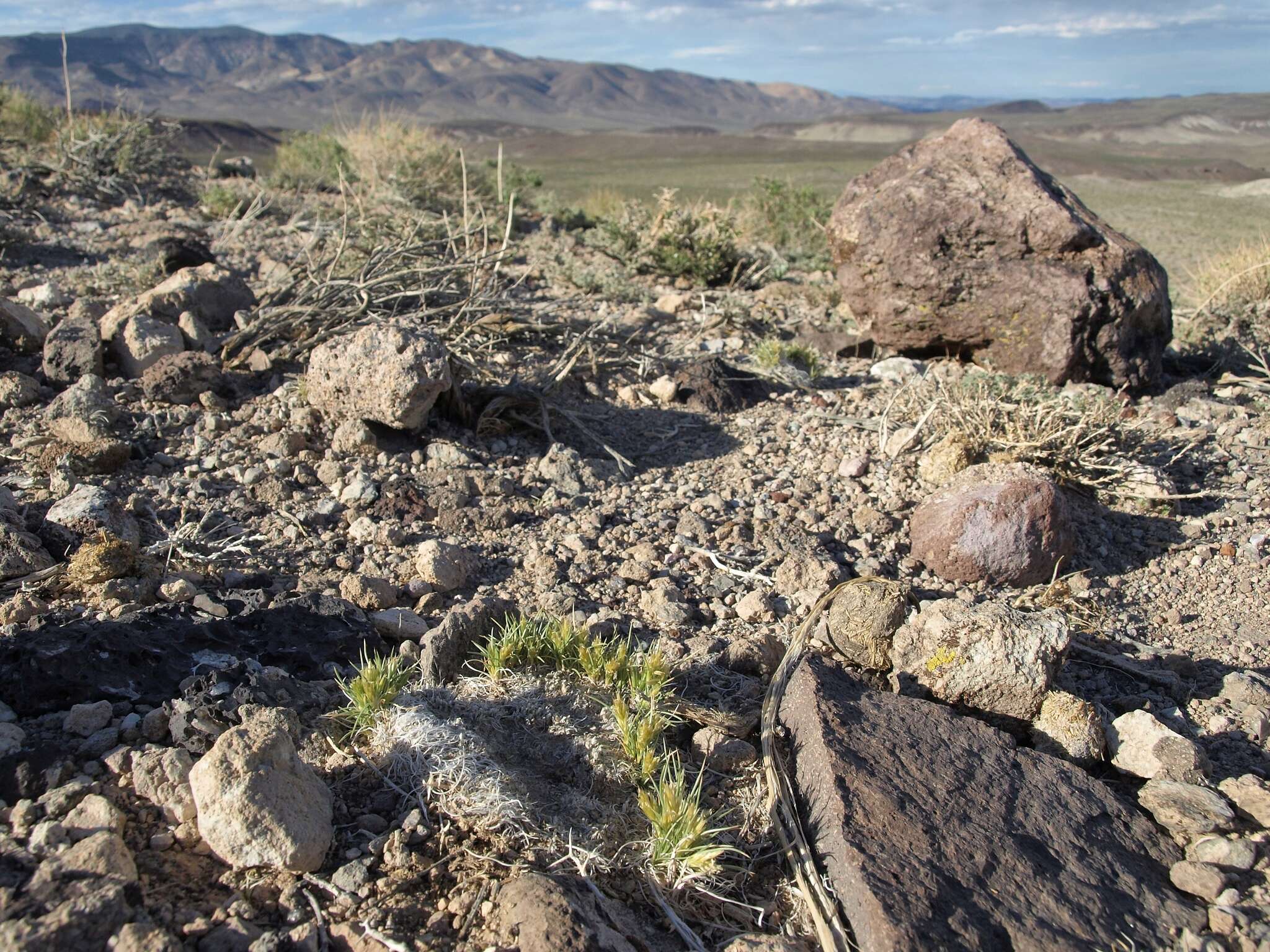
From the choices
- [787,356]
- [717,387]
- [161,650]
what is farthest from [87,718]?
[787,356]

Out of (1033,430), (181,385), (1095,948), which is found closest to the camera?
(1095,948)

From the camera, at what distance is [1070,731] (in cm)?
249

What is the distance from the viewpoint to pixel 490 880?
6.21ft

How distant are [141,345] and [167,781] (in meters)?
Answer: 2.92

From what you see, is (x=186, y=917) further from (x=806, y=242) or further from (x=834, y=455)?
(x=806, y=242)

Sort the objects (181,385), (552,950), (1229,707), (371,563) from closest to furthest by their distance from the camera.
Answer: (552,950)
(1229,707)
(371,563)
(181,385)

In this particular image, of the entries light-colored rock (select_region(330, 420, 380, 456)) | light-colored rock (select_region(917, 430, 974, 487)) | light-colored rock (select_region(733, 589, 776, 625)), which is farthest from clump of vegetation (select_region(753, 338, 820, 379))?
A: light-colored rock (select_region(330, 420, 380, 456))

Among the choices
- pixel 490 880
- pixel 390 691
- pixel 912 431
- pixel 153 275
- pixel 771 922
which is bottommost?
pixel 771 922

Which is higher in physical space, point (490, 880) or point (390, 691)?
point (390, 691)

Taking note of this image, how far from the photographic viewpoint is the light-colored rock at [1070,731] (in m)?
2.48

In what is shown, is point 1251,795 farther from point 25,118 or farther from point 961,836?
point 25,118

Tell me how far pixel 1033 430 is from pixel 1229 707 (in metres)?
1.38

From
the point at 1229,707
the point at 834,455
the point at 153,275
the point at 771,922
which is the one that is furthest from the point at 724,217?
the point at 771,922

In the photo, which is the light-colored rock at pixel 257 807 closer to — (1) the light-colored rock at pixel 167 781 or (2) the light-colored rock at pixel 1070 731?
(1) the light-colored rock at pixel 167 781
